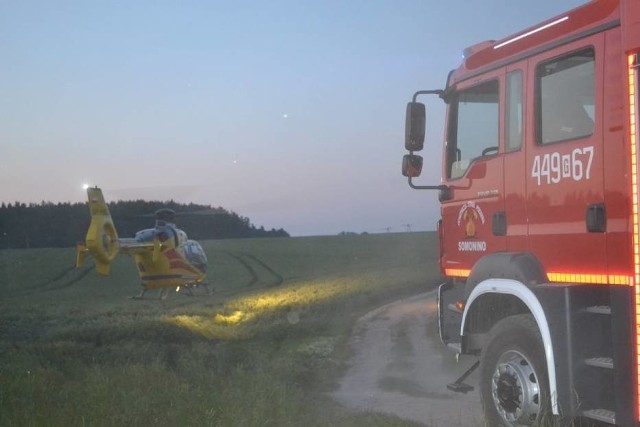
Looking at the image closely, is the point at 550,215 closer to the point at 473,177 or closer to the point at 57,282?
the point at 473,177

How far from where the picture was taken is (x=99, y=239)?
85.0ft

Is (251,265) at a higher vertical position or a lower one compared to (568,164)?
lower

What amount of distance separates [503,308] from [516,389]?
86 centimetres

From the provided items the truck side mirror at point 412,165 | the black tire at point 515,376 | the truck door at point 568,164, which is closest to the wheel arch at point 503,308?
the black tire at point 515,376

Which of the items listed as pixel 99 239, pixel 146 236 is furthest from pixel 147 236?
pixel 99 239

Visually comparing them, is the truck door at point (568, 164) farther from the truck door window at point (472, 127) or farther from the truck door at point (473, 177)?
the truck door window at point (472, 127)

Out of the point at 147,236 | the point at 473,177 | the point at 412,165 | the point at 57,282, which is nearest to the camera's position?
the point at 473,177

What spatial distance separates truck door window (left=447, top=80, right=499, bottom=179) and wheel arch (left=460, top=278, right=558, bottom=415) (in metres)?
1.34

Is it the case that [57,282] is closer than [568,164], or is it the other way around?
[568,164]

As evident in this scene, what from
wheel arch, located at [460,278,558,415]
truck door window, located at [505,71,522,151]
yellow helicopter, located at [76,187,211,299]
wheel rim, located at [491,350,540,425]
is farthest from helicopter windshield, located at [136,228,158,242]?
wheel rim, located at [491,350,540,425]

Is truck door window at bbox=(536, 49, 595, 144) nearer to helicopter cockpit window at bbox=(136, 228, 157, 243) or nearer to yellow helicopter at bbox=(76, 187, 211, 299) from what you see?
yellow helicopter at bbox=(76, 187, 211, 299)

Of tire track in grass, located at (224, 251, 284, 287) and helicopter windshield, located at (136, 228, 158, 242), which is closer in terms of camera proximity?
helicopter windshield, located at (136, 228, 158, 242)

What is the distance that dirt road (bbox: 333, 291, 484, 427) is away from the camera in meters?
10.1

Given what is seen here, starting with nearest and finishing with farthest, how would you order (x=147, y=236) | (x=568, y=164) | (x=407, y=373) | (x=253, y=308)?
1. (x=568, y=164)
2. (x=407, y=373)
3. (x=253, y=308)
4. (x=147, y=236)
